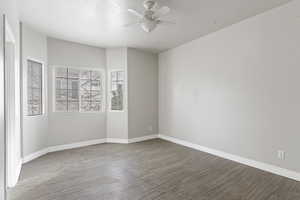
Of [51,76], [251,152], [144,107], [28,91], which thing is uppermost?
[51,76]

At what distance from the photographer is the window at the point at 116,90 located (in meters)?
4.93

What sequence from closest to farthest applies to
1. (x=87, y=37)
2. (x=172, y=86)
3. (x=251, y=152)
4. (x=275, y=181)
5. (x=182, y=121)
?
1. (x=275, y=181)
2. (x=251, y=152)
3. (x=87, y=37)
4. (x=182, y=121)
5. (x=172, y=86)

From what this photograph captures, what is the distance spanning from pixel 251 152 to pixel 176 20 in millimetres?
2988

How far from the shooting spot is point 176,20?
3.20 meters

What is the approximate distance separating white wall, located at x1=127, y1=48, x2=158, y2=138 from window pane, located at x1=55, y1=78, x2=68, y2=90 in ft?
5.75

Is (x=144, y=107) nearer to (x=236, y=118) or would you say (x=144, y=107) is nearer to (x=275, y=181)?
(x=236, y=118)

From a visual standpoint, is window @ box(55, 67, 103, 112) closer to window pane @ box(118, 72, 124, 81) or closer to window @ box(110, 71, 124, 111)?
window @ box(110, 71, 124, 111)

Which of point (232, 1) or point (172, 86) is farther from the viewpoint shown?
point (172, 86)

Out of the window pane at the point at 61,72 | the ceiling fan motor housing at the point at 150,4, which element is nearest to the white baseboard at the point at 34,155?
the window pane at the point at 61,72

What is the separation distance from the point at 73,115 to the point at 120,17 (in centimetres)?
288

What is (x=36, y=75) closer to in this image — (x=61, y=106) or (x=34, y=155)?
(x=61, y=106)

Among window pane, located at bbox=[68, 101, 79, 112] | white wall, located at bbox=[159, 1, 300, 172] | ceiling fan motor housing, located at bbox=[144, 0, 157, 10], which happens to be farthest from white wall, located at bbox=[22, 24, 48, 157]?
white wall, located at bbox=[159, 1, 300, 172]

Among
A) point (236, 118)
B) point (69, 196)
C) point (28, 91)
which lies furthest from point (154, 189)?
point (28, 91)

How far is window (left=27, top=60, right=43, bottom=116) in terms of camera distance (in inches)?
141
